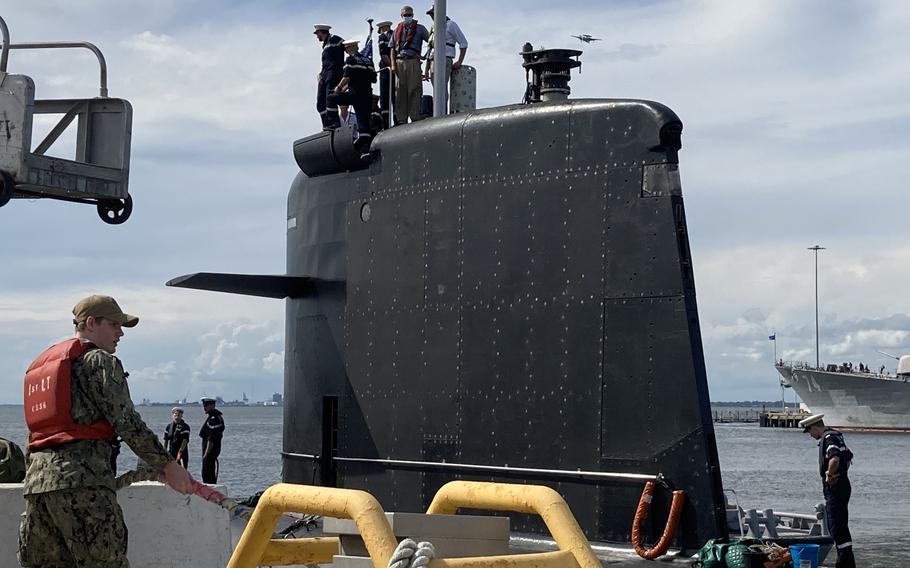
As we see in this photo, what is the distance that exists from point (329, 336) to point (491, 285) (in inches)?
78.7

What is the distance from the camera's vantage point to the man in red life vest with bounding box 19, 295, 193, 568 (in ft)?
18.4

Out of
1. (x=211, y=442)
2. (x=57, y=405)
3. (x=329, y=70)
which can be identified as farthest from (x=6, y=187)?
(x=211, y=442)

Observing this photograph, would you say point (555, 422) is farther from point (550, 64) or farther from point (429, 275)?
point (550, 64)

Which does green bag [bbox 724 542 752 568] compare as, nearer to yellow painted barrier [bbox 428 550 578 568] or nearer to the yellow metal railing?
the yellow metal railing

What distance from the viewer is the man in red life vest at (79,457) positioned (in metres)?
5.59

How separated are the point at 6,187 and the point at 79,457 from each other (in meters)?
5.30

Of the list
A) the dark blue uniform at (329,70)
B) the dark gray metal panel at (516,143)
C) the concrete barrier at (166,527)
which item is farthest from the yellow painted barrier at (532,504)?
the dark blue uniform at (329,70)

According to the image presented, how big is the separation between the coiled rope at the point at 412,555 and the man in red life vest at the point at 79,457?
1.08 metres

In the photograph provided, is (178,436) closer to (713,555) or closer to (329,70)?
(329,70)

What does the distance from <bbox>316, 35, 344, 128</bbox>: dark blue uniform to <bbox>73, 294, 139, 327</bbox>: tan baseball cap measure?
21.5 ft

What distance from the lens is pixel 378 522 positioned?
549 cm

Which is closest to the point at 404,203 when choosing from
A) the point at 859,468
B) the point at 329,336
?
the point at 329,336

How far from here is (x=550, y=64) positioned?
409 inches

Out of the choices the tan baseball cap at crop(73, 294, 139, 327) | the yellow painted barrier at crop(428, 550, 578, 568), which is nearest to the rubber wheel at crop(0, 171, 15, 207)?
the tan baseball cap at crop(73, 294, 139, 327)
